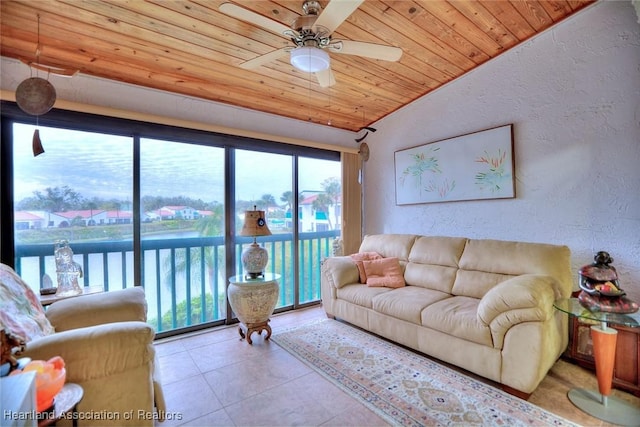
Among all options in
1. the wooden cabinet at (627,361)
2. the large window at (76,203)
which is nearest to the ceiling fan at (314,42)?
the large window at (76,203)

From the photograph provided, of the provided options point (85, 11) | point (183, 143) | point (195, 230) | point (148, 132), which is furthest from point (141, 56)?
point (195, 230)

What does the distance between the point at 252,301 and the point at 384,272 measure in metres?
1.41

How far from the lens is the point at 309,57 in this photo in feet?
6.06

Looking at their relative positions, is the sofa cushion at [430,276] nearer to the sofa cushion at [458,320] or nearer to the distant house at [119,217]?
the sofa cushion at [458,320]

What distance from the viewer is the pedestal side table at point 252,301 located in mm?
2734

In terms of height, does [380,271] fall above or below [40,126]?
below

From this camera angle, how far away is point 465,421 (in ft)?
5.63

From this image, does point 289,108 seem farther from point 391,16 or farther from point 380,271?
point 380,271

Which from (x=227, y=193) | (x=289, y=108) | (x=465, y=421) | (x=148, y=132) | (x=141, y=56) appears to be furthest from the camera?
(x=289, y=108)

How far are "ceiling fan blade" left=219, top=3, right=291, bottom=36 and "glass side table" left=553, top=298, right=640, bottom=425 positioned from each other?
247cm

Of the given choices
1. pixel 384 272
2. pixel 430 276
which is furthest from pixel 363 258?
pixel 430 276

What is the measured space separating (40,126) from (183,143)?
1.09 meters

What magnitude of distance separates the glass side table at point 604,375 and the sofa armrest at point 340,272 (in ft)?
5.83

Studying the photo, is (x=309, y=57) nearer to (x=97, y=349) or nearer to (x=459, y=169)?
(x=97, y=349)
